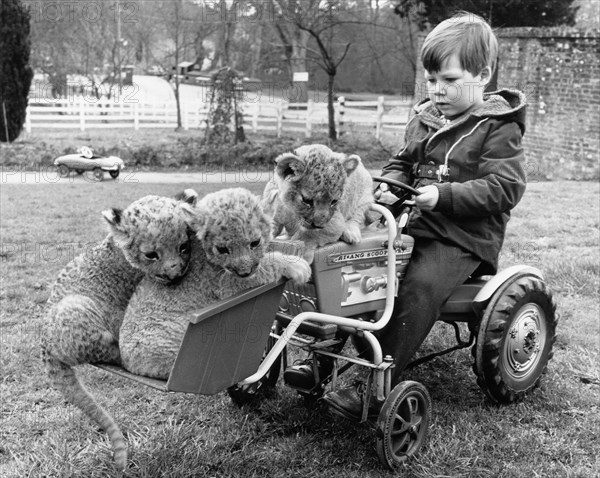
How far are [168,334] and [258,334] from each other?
324 millimetres

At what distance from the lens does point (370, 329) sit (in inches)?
108

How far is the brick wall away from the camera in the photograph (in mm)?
11391

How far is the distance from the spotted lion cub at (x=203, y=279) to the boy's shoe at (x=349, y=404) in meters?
0.94

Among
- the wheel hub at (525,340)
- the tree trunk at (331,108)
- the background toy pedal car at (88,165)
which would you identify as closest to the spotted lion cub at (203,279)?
the wheel hub at (525,340)

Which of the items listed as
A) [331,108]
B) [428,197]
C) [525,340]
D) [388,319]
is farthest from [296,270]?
[331,108]

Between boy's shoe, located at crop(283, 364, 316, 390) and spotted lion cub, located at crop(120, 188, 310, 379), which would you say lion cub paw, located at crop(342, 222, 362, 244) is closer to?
spotted lion cub, located at crop(120, 188, 310, 379)

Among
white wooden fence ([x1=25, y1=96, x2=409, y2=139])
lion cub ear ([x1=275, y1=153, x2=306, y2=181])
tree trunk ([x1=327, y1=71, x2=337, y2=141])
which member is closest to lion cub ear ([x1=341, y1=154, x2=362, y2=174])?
lion cub ear ([x1=275, y1=153, x2=306, y2=181])

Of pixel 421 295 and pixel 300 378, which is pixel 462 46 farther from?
pixel 300 378

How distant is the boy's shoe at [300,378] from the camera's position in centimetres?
315

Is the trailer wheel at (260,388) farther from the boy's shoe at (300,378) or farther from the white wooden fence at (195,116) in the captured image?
the white wooden fence at (195,116)

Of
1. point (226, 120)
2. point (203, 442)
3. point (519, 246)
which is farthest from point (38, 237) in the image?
point (226, 120)

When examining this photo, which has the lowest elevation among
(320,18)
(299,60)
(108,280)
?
(108,280)

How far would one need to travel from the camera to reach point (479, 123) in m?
3.09

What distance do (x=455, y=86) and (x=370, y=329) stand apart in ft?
3.99
